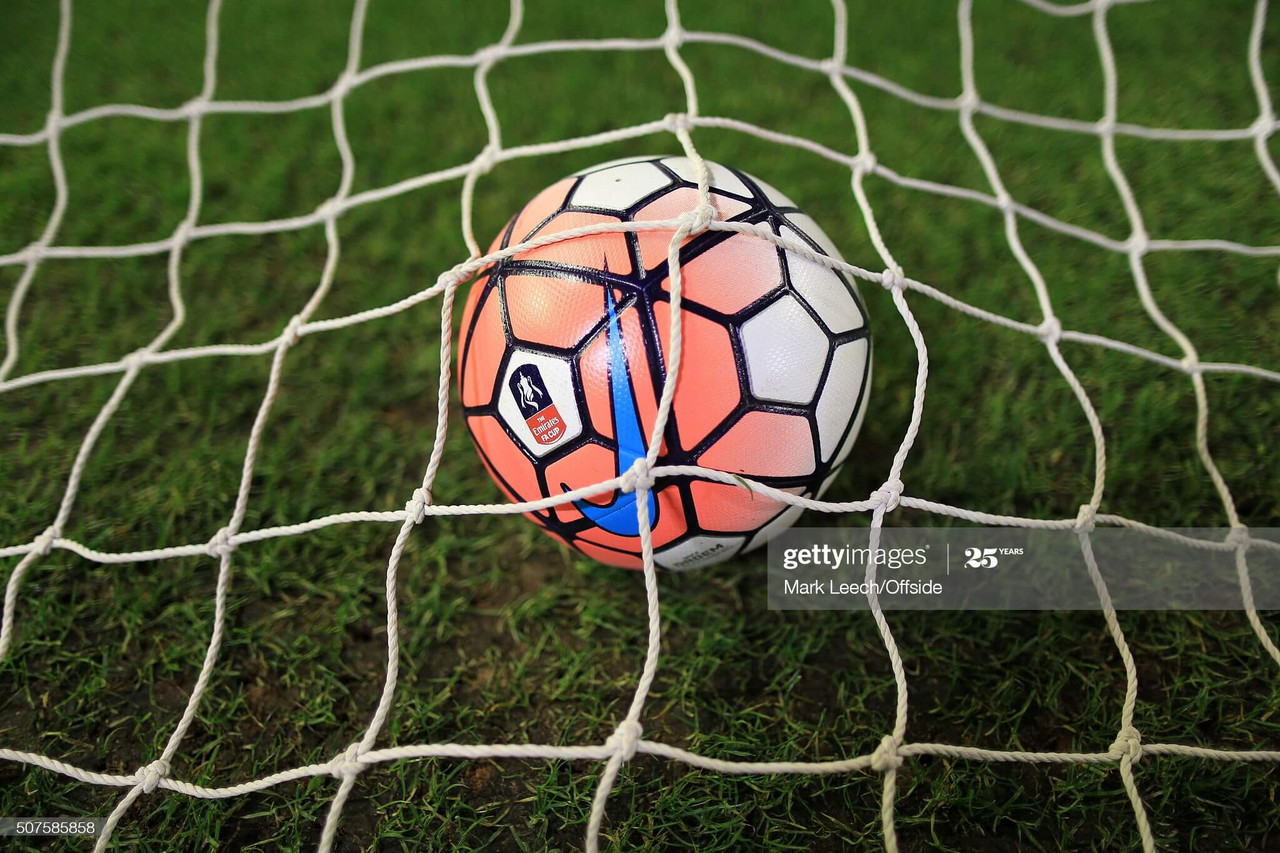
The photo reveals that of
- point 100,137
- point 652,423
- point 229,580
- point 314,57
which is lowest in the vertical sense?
point 229,580

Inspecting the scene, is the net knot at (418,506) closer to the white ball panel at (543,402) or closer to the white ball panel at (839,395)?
the white ball panel at (543,402)

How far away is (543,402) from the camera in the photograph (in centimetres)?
108

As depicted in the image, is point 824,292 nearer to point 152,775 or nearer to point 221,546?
point 221,546

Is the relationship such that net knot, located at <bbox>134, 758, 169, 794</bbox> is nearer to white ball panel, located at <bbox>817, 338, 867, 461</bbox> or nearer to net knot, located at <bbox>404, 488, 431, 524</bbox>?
net knot, located at <bbox>404, 488, 431, 524</bbox>

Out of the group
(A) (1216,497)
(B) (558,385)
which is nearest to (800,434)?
(B) (558,385)

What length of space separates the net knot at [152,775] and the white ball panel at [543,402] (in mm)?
696

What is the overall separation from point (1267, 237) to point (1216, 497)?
70 cm

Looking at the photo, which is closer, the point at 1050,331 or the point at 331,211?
the point at 1050,331

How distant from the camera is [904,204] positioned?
74.7 inches

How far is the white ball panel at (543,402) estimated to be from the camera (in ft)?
3.48

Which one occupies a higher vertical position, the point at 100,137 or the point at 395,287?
the point at 100,137

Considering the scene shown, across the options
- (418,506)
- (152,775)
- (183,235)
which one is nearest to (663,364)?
(418,506)

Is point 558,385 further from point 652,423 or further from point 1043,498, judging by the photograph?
point 1043,498

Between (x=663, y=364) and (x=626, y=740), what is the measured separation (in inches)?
18.7
